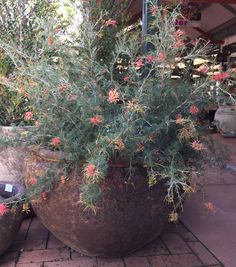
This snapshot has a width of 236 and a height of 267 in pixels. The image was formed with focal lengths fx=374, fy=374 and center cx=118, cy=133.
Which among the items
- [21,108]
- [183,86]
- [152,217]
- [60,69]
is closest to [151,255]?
[152,217]

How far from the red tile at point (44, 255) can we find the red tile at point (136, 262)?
37 cm

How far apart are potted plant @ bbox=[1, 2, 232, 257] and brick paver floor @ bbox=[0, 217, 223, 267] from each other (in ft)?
0.48

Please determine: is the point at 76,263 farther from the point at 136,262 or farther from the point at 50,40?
the point at 50,40

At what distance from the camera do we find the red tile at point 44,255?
2252 mm

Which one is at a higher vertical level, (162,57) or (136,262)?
(162,57)

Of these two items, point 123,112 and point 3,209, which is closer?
point 123,112

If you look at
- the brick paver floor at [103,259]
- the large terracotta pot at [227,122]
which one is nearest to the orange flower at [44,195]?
the brick paver floor at [103,259]

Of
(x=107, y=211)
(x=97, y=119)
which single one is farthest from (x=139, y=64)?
(x=107, y=211)

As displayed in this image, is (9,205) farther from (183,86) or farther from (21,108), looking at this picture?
(183,86)

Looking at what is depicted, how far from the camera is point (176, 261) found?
7.36 feet

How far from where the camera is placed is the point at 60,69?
2107mm

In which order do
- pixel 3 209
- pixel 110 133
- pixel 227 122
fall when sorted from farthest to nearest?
pixel 227 122 → pixel 3 209 → pixel 110 133

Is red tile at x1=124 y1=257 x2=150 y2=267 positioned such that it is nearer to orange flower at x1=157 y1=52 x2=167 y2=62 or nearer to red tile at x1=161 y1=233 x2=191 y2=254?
red tile at x1=161 y1=233 x2=191 y2=254

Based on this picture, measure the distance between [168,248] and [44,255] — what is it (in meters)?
0.79
